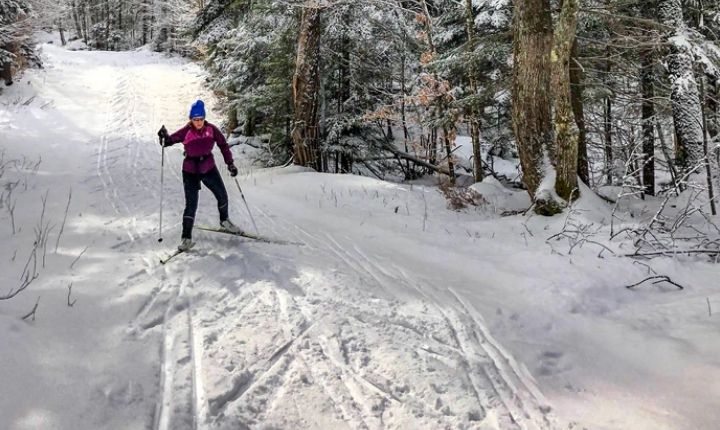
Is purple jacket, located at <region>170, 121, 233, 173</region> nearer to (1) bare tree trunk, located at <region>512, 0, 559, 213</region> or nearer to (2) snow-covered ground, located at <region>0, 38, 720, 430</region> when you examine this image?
(2) snow-covered ground, located at <region>0, 38, 720, 430</region>

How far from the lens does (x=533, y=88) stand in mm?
7875

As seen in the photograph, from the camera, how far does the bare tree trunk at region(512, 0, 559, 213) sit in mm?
7711

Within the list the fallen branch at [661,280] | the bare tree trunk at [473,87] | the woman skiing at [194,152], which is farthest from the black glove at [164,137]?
the bare tree trunk at [473,87]

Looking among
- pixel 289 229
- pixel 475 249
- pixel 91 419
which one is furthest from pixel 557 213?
pixel 91 419

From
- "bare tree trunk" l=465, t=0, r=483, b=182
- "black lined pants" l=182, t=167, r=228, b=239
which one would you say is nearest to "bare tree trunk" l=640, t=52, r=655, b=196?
"bare tree trunk" l=465, t=0, r=483, b=182

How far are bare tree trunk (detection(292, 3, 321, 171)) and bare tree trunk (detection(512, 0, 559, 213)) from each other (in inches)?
249

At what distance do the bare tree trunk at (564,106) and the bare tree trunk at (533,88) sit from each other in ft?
1.44

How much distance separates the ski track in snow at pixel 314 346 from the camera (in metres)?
3.35

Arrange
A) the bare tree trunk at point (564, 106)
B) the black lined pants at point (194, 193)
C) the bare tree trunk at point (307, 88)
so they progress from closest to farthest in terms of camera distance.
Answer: the black lined pants at point (194, 193) < the bare tree trunk at point (564, 106) < the bare tree trunk at point (307, 88)

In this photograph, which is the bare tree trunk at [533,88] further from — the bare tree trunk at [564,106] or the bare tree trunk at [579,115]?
the bare tree trunk at [579,115]

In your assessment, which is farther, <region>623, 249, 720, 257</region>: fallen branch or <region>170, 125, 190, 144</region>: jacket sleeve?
<region>170, 125, 190, 144</region>: jacket sleeve

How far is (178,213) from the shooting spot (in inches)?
325

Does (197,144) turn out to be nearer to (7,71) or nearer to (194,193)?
(194,193)

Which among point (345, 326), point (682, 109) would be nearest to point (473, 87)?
point (682, 109)
